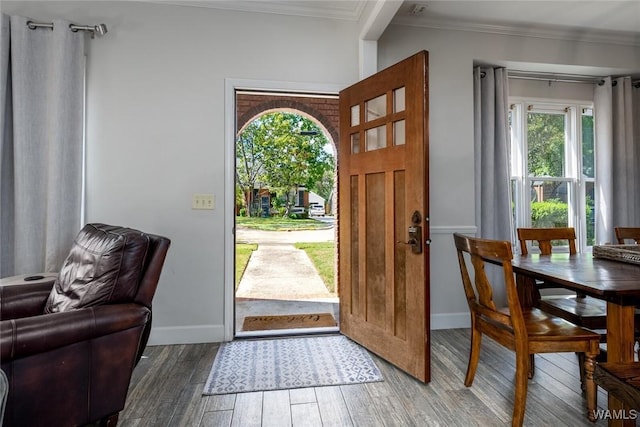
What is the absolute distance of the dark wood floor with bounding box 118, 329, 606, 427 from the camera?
5.54 feet

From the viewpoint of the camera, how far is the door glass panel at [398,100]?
2.18 metres

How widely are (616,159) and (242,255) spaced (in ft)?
18.8

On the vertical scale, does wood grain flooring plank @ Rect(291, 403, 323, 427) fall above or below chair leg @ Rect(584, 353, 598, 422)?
below

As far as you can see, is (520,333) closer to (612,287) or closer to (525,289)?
(612,287)

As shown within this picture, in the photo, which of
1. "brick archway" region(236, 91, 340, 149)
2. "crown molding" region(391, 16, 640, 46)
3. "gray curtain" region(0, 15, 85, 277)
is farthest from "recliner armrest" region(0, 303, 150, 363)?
"brick archway" region(236, 91, 340, 149)

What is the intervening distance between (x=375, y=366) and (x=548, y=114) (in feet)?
10.7

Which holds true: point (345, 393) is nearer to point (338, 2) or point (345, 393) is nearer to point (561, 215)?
point (338, 2)

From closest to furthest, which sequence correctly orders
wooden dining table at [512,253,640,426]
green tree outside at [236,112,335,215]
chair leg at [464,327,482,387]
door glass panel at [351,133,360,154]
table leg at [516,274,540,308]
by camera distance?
wooden dining table at [512,253,640,426] → chair leg at [464,327,482,387] → table leg at [516,274,540,308] → door glass panel at [351,133,360,154] → green tree outside at [236,112,335,215]

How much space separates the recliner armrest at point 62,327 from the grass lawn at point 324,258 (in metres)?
3.27

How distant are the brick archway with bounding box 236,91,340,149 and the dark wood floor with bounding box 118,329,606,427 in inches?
127

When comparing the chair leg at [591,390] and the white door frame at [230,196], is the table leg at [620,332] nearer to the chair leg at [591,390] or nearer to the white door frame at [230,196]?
the chair leg at [591,390]

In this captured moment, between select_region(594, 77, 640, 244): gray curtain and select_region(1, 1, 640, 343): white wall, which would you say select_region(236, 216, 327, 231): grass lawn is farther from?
select_region(594, 77, 640, 244): gray curtain

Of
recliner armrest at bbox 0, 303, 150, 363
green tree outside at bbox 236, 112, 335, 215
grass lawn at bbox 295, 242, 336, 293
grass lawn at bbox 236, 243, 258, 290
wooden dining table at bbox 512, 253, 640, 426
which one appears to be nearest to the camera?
recliner armrest at bbox 0, 303, 150, 363

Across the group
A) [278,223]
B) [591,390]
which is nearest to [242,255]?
[278,223]
